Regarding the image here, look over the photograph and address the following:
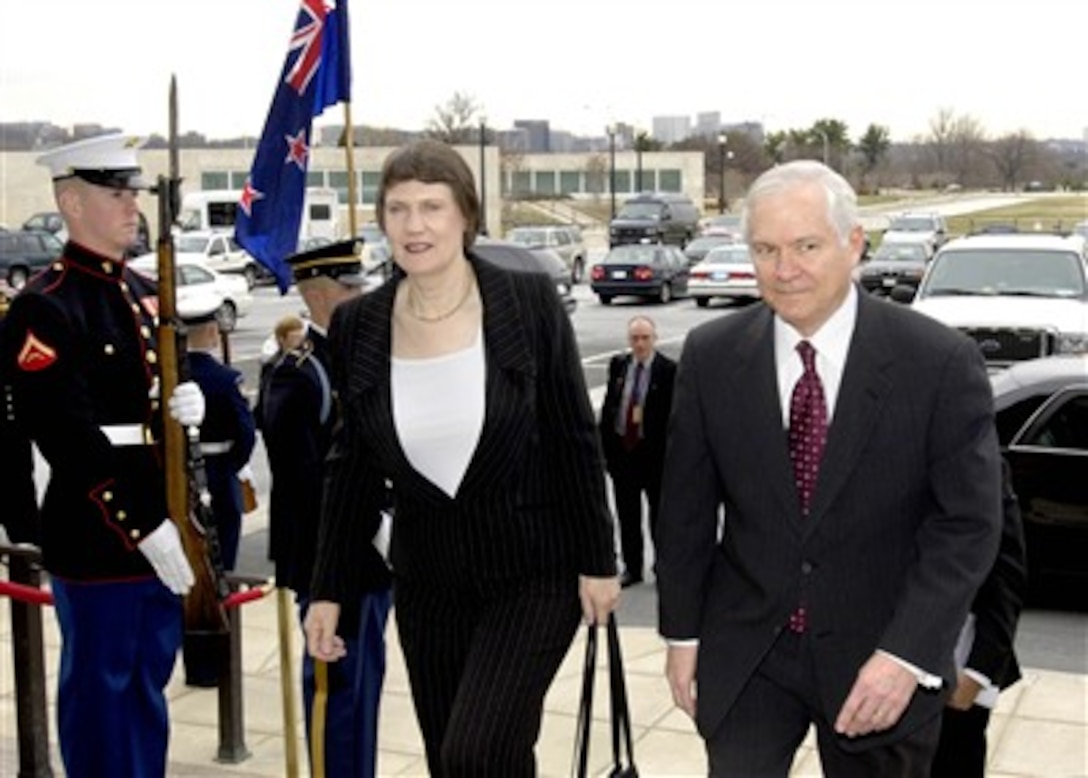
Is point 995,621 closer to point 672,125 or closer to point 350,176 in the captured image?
point 350,176

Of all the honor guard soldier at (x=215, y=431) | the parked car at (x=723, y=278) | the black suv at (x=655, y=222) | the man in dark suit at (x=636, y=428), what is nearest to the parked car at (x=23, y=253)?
the parked car at (x=723, y=278)

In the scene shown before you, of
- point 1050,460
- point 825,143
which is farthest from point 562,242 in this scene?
point 825,143

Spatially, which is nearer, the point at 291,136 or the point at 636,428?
the point at 291,136

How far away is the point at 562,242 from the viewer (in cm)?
4641

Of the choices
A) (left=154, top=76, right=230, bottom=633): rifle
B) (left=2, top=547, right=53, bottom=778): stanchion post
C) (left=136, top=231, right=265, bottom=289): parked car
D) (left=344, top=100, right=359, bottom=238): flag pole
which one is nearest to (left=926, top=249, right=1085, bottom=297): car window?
(left=344, top=100, right=359, bottom=238): flag pole

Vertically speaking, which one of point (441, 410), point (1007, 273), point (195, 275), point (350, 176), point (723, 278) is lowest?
point (723, 278)

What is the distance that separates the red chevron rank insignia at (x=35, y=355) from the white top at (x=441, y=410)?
1.17m

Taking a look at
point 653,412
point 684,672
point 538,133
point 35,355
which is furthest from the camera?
point 538,133

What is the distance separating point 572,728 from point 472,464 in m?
3.17

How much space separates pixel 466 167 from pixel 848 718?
156cm

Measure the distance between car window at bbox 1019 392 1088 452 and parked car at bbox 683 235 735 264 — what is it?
110 feet

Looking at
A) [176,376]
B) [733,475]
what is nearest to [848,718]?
[733,475]

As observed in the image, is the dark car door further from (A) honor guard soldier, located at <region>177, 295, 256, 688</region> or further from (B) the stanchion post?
(B) the stanchion post

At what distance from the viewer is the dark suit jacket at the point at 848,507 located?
10.8 feet
